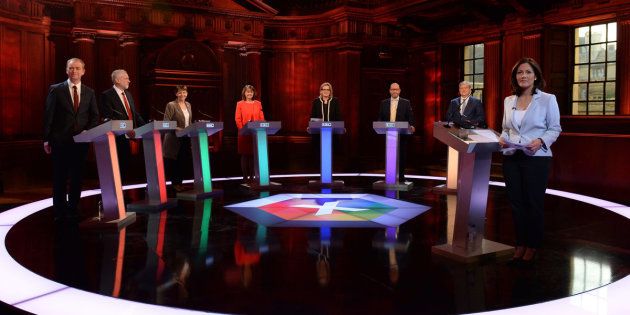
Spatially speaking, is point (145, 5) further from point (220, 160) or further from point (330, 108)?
point (330, 108)

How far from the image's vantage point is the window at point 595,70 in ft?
26.7

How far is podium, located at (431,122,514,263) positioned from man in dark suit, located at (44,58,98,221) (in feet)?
9.56

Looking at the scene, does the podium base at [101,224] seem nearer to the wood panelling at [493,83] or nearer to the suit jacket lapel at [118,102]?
the suit jacket lapel at [118,102]

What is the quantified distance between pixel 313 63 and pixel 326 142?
5570mm

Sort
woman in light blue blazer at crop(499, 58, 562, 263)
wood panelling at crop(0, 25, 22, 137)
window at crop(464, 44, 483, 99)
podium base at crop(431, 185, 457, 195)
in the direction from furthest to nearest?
window at crop(464, 44, 483, 99) < wood panelling at crop(0, 25, 22, 137) < podium base at crop(431, 185, 457, 195) < woman in light blue blazer at crop(499, 58, 562, 263)

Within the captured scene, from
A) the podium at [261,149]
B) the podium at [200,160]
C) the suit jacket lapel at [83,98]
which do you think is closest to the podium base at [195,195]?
the podium at [200,160]

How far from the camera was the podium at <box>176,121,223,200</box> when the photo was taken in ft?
18.7

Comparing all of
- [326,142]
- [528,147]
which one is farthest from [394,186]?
[528,147]

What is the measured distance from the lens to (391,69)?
1159 centimetres

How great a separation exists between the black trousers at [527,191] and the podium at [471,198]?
0.50 ft

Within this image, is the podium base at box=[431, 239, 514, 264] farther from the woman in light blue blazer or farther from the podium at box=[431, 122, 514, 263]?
the woman in light blue blazer

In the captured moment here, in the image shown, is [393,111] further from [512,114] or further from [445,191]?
[512,114]

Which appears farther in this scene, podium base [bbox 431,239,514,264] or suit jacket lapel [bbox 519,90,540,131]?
podium base [bbox 431,239,514,264]

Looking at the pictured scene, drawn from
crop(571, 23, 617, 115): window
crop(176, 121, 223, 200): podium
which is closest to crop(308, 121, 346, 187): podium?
crop(176, 121, 223, 200): podium
